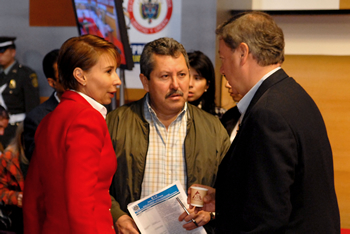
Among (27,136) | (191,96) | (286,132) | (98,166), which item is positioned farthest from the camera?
(191,96)

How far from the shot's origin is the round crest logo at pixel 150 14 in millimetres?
4105

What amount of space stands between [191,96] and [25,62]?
2863 mm

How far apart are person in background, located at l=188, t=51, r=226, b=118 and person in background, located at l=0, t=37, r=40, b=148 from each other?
99.4 inches

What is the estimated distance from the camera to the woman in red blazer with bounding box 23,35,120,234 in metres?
1.40

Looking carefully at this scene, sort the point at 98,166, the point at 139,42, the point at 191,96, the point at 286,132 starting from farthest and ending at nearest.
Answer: the point at 139,42
the point at 191,96
the point at 98,166
the point at 286,132

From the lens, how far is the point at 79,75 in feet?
5.38

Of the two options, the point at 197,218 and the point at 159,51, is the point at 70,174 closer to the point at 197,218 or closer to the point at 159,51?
the point at 197,218

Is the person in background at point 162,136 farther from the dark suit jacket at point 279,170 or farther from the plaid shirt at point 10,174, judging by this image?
the plaid shirt at point 10,174

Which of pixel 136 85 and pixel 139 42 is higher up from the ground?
pixel 139 42

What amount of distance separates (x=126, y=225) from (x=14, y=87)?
3556 millimetres

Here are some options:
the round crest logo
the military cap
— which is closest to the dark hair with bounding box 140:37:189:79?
the round crest logo

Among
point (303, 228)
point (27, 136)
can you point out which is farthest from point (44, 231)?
point (27, 136)

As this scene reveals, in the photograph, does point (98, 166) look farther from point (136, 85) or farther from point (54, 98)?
point (136, 85)

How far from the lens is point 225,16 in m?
4.38
